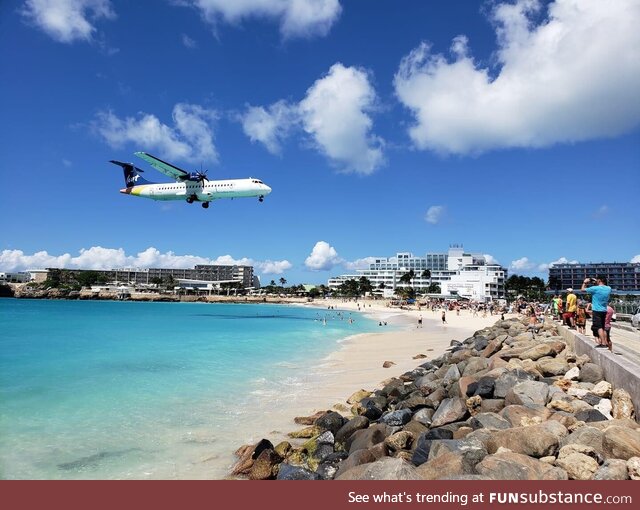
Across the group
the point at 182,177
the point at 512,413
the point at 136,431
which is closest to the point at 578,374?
the point at 512,413

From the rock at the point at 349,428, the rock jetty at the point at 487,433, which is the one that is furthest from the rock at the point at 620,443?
the rock at the point at 349,428

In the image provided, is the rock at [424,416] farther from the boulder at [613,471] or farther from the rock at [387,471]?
the boulder at [613,471]

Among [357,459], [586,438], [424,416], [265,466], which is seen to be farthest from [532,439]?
[265,466]

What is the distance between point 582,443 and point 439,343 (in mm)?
27328

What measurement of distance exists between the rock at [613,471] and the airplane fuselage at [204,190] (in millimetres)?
34669

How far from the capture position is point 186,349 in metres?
33.8

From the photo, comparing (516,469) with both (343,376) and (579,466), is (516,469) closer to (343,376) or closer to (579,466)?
(579,466)

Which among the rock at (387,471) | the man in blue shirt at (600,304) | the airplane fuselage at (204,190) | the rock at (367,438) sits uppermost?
the airplane fuselage at (204,190)

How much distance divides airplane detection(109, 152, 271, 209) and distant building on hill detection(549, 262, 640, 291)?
473ft

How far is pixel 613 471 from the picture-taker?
5266 millimetres

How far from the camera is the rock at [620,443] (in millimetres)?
5602

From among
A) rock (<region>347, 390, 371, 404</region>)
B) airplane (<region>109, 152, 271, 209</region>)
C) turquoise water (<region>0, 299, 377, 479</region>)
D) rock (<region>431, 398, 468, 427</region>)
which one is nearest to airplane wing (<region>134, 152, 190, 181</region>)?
airplane (<region>109, 152, 271, 209</region>)

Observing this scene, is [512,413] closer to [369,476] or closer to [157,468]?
[369,476]

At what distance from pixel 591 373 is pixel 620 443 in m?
4.23
